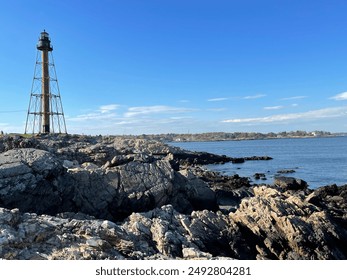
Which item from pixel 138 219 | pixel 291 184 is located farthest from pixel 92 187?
pixel 291 184

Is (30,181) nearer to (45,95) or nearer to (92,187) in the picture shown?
(92,187)

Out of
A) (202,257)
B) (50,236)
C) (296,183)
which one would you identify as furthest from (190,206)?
(296,183)

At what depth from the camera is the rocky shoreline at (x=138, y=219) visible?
32.8ft

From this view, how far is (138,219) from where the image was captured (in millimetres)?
13469

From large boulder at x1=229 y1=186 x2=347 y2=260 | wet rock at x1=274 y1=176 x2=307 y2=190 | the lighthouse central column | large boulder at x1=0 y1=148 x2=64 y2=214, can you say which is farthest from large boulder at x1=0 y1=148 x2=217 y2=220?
the lighthouse central column

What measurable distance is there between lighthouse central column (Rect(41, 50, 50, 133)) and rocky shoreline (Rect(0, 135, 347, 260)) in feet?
135

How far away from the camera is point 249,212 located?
15.9 m

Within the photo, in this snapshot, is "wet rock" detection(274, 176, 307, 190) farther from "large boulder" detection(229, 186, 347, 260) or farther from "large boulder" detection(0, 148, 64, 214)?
"large boulder" detection(0, 148, 64, 214)

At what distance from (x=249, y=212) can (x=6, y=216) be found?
412 inches

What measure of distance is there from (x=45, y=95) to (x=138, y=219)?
48079 millimetres

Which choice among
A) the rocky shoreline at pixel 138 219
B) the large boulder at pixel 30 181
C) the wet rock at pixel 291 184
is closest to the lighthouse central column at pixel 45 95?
the wet rock at pixel 291 184

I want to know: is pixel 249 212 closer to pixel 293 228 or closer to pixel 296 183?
pixel 293 228

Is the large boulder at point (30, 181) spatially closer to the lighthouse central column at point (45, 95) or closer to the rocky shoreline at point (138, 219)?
the rocky shoreline at point (138, 219)
